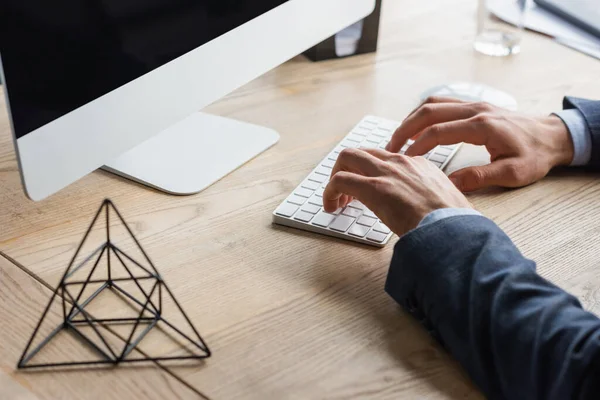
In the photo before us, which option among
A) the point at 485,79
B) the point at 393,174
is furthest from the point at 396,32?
the point at 393,174

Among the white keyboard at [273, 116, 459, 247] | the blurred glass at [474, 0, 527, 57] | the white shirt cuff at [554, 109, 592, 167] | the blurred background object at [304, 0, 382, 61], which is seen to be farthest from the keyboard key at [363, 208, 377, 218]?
the blurred glass at [474, 0, 527, 57]

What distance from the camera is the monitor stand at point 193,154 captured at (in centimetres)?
100

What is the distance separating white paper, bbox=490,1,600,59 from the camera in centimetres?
149

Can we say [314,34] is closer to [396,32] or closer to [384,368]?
[396,32]

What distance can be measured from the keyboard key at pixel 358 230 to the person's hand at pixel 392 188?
0.03m

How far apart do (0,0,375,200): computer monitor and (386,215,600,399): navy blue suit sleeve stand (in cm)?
34

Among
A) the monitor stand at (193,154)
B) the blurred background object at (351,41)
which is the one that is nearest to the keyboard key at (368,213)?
the monitor stand at (193,154)

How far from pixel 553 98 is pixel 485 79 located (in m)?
0.13

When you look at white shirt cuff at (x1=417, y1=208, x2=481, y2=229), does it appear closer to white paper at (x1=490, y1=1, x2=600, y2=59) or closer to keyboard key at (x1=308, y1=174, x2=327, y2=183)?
keyboard key at (x1=308, y1=174, x2=327, y2=183)

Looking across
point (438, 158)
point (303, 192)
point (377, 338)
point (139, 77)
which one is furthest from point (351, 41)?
point (377, 338)

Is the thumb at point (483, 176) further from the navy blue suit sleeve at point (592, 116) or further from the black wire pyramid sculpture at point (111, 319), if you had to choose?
the black wire pyramid sculpture at point (111, 319)

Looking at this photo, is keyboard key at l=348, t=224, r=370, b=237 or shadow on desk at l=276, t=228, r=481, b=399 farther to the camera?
keyboard key at l=348, t=224, r=370, b=237

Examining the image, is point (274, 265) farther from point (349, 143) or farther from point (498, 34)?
point (498, 34)

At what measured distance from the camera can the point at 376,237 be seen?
0.90 meters
